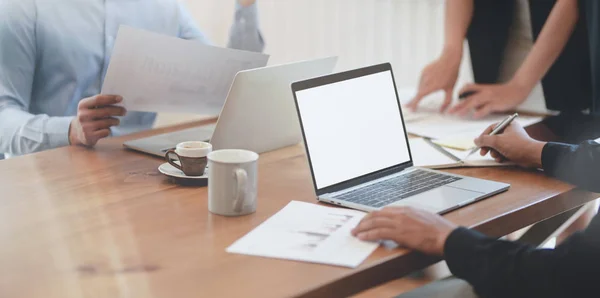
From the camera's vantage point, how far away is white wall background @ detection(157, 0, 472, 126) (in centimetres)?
299

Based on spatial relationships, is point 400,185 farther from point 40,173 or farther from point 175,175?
point 40,173

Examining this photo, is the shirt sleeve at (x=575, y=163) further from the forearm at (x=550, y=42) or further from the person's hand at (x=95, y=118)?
the person's hand at (x=95, y=118)

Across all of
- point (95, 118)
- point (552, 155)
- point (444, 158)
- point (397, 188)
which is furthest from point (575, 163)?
point (95, 118)

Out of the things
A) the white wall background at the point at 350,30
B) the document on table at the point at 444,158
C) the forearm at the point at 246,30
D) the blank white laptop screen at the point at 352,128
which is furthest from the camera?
the white wall background at the point at 350,30

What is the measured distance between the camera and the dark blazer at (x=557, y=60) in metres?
2.14

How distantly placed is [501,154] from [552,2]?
2.25 feet

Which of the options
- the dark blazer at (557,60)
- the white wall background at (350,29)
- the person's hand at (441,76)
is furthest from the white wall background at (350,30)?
the person's hand at (441,76)

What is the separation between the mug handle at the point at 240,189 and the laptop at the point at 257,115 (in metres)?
0.29

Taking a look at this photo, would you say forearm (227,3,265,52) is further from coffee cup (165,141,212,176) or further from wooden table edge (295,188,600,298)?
wooden table edge (295,188,600,298)

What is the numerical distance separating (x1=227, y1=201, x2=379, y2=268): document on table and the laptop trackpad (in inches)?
4.5

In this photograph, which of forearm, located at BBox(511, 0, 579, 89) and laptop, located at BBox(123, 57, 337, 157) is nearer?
laptop, located at BBox(123, 57, 337, 157)

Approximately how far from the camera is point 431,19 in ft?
9.70

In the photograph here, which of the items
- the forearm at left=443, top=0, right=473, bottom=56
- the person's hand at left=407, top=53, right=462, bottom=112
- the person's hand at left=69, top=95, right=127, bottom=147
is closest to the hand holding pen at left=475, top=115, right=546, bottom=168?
the person's hand at left=407, top=53, right=462, bottom=112

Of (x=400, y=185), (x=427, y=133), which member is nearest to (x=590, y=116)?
(x=427, y=133)
